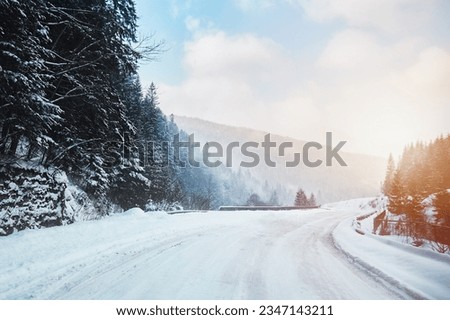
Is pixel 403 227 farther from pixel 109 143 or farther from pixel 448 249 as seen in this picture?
pixel 109 143

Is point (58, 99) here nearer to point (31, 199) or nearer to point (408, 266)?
point (31, 199)

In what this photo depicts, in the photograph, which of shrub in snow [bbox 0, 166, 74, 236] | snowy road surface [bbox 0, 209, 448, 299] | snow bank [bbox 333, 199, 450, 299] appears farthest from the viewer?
shrub in snow [bbox 0, 166, 74, 236]

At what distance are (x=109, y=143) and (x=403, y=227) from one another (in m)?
14.6

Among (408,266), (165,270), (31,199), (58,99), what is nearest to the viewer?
(165,270)

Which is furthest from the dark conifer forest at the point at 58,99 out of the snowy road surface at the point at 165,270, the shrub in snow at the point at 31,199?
the snowy road surface at the point at 165,270

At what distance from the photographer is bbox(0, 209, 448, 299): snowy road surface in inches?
163

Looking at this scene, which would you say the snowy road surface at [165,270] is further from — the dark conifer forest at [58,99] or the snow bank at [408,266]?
the dark conifer forest at [58,99]

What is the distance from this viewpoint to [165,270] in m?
5.12

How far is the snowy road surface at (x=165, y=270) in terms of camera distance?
414 cm

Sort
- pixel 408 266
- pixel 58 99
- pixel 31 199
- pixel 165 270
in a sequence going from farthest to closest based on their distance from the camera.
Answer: pixel 58 99, pixel 31 199, pixel 408 266, pixel 165 270

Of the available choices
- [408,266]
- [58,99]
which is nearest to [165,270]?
[408,266]

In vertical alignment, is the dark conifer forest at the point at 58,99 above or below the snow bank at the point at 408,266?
above

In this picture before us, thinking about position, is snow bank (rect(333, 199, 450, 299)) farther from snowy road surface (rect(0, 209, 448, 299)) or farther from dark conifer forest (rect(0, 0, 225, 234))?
dark conifer forest (rect(0, 0, 225, 234))

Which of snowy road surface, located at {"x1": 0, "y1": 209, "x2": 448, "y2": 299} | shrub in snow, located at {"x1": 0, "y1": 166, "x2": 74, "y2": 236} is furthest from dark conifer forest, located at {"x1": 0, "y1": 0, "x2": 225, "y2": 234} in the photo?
snowy road surface, located at {"x1": 0, "y1": 209, "x2": 448, "y2": 299}
